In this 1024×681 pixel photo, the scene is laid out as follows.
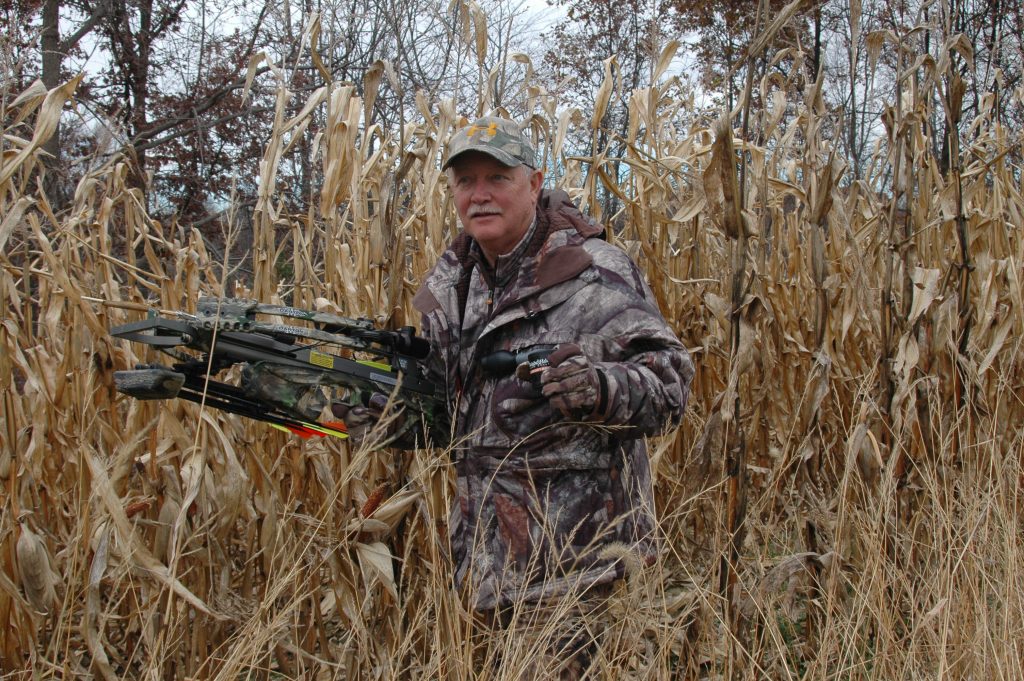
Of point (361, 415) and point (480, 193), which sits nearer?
point (361, 415)

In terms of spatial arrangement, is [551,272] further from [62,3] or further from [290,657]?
[62,3]

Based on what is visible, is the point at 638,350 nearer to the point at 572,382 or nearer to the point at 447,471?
the point at 572,382

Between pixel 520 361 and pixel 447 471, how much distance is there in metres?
0.44

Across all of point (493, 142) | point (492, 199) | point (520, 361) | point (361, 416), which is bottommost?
point (361, 416)

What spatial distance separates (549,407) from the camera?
6.72 feet

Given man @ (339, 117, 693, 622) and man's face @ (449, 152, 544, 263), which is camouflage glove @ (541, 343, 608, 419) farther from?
man's face @ (449, 152, 544, 263)

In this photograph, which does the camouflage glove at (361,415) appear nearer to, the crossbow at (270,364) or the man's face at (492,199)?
the crossbow at (270,364)

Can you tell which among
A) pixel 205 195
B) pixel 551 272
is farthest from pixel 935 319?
pixel 205 195

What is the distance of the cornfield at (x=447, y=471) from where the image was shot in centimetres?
195

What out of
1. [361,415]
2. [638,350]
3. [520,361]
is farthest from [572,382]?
[361,415]

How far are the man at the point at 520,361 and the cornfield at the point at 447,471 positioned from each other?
130mm

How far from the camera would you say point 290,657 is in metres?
2.67

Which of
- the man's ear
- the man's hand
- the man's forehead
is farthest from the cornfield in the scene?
the man's ear

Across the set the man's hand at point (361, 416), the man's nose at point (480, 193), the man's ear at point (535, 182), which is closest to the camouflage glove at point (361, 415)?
the man's hand at point (361, 416)
